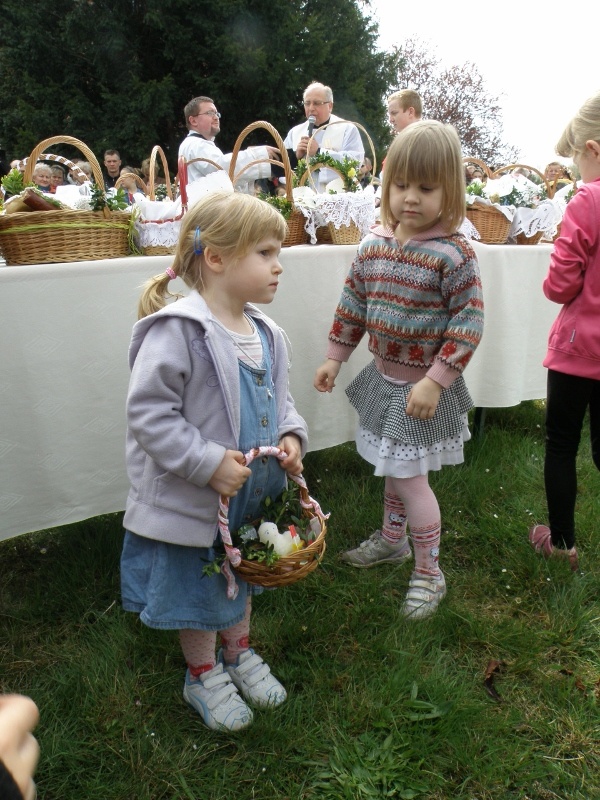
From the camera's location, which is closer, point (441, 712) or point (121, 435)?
point (441, 712)

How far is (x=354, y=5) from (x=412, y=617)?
20528 mm

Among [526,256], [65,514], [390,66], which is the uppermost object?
[390,66]

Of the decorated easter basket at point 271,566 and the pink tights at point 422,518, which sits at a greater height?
the decorated easter basket at point 271,566

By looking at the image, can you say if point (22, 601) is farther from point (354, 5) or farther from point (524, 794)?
point (354, 5)

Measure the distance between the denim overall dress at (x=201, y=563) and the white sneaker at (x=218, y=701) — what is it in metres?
0.17

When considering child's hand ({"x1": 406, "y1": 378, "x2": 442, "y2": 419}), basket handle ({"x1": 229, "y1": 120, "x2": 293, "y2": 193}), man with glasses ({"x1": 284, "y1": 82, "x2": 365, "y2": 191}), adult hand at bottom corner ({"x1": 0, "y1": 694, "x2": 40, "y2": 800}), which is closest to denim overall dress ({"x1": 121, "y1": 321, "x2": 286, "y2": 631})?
child's hand ({"x1": 406, "y1": 378, "x2": 442, "y2": 419})

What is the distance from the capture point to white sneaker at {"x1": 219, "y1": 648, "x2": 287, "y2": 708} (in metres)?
1.60

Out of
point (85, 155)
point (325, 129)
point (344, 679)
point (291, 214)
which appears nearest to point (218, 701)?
point (344, 679)

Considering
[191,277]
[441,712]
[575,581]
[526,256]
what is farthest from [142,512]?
[526,256]

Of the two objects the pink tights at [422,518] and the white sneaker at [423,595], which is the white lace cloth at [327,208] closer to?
the pink tights at [422,518]

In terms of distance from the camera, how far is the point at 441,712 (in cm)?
155

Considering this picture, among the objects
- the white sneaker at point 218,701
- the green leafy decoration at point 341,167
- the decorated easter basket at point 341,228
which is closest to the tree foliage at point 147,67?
the green leafy decoration at point 341,167

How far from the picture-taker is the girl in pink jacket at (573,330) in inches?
71.2

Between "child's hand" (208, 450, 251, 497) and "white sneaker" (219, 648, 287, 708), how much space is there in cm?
57
